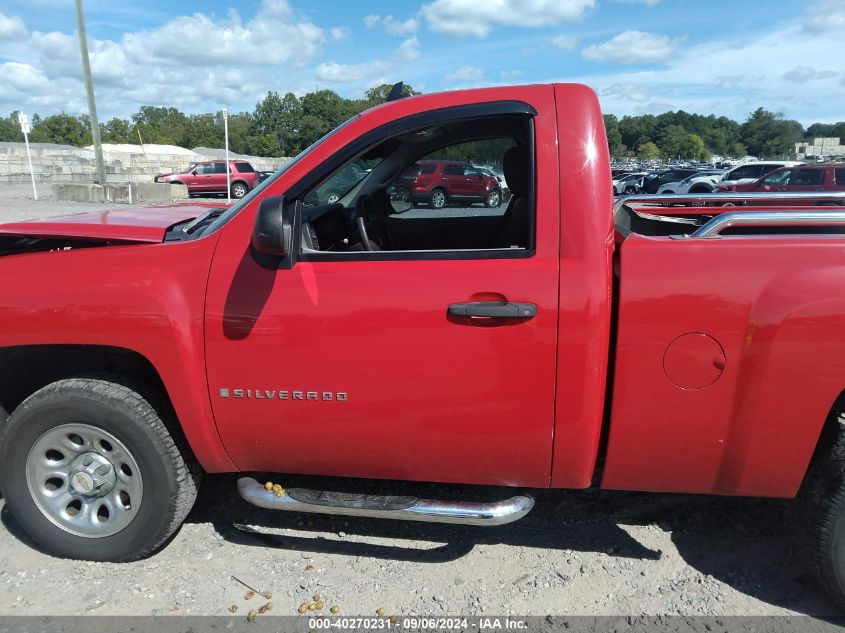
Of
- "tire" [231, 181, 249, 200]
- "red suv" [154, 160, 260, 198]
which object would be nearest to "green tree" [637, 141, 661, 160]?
"red suv" [154, 160, 260, 198]

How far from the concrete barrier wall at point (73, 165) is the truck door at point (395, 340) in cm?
4072

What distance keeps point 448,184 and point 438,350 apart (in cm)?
118

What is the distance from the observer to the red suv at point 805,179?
16.1 meters

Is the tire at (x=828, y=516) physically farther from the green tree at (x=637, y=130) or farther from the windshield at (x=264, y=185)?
the green tree at (x=637, y=130)

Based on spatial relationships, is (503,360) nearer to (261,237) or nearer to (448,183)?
(261,237)

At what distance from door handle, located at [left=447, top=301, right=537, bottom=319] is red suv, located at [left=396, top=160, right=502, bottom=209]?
0.90 m

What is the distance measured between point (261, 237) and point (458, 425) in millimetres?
1050

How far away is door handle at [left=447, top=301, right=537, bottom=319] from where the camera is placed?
7.72ft

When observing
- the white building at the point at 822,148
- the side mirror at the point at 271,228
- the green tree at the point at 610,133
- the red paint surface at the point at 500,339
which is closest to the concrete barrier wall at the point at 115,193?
the green tree at the point at 610,133

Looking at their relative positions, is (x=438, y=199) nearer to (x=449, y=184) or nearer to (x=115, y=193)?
(x=449, y=184)

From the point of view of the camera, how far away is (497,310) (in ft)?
7.76

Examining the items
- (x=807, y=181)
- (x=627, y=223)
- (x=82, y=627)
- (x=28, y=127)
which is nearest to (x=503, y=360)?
(x=627, y=223)

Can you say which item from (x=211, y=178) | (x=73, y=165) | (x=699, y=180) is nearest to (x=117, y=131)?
(x=73, y=165)

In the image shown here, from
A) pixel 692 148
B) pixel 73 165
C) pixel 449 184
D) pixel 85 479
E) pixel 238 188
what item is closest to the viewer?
pixel 85 479
